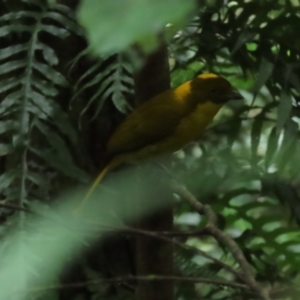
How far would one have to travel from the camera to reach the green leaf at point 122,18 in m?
0.12

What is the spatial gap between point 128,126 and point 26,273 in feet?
2.23

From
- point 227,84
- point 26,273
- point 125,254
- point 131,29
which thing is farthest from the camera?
point 227,84

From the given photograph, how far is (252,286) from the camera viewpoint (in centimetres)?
63

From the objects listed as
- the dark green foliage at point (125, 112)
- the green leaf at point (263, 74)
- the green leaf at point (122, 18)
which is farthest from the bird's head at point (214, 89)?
the green leaf at point (122, 18)

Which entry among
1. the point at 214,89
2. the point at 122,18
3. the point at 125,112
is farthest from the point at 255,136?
the point at 122,18

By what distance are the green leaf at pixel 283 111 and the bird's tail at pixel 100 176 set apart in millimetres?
415

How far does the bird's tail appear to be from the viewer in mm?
1215

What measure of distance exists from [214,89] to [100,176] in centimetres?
54

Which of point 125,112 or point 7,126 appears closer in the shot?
point 7,126

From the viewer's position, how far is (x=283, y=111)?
1157 mm

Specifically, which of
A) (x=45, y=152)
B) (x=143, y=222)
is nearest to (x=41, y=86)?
(x=45, y=152)

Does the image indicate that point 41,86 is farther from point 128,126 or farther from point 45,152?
point 128,126

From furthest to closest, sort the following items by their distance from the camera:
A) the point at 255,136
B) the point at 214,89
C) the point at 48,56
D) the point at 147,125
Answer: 1. the point at 214,89
2. the point at 147,125
3. the point at 255,136
4. the point at 48,56

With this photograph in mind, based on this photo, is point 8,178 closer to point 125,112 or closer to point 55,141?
point 55,141
